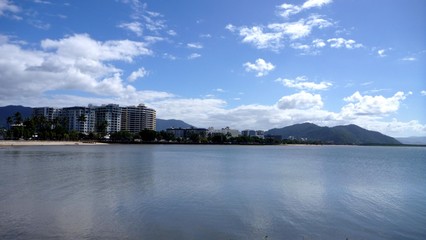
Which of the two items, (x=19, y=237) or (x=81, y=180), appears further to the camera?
(x=81, y=180)

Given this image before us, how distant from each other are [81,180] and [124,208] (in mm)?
12779

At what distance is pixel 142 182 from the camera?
30.0 meters

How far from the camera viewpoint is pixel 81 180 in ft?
98.8

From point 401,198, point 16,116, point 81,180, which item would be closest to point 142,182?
point 81,180

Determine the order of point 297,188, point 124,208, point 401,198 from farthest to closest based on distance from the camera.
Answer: point 297,188 → point 401,198 → point 124,208

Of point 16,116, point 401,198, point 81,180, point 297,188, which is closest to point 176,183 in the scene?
point 81,180

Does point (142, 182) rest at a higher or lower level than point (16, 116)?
lower

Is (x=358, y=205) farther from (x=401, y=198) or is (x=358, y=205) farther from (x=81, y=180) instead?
(x=81, y=180)

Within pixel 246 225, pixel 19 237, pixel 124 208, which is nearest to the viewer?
pixel 19 237

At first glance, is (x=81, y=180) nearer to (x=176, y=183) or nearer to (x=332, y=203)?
(x=176, y=183)

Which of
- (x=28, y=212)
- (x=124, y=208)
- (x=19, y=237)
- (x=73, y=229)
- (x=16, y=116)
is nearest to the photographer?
(x=19, y=237)

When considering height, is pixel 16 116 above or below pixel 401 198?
above

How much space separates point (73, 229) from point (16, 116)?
157 metres

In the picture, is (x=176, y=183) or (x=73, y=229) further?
(x=176, y=183)
